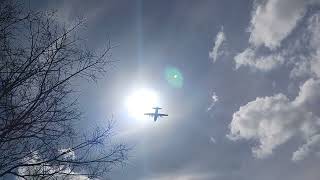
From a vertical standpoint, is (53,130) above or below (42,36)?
below

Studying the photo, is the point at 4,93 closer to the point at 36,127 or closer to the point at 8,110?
the point at 8,110

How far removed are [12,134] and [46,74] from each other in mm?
1340

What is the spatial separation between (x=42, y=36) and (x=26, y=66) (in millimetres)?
701

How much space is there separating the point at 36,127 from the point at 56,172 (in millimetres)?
1007

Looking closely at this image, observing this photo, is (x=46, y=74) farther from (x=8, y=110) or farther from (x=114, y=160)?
(x=114, y=160)

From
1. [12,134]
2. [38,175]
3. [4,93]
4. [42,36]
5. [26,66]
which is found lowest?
[38,175]

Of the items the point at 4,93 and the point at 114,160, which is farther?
the point at 114,160

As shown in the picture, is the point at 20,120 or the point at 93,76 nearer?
the point at 20,120

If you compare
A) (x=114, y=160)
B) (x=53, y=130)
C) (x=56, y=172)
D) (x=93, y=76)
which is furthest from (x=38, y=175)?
(x=93, y=76)

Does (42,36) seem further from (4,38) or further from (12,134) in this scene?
(12,134)

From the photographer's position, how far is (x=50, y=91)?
8914 millimetres

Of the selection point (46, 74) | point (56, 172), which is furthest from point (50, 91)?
point (56, 172)

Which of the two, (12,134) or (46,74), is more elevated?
(46,74)

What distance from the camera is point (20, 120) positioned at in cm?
852
